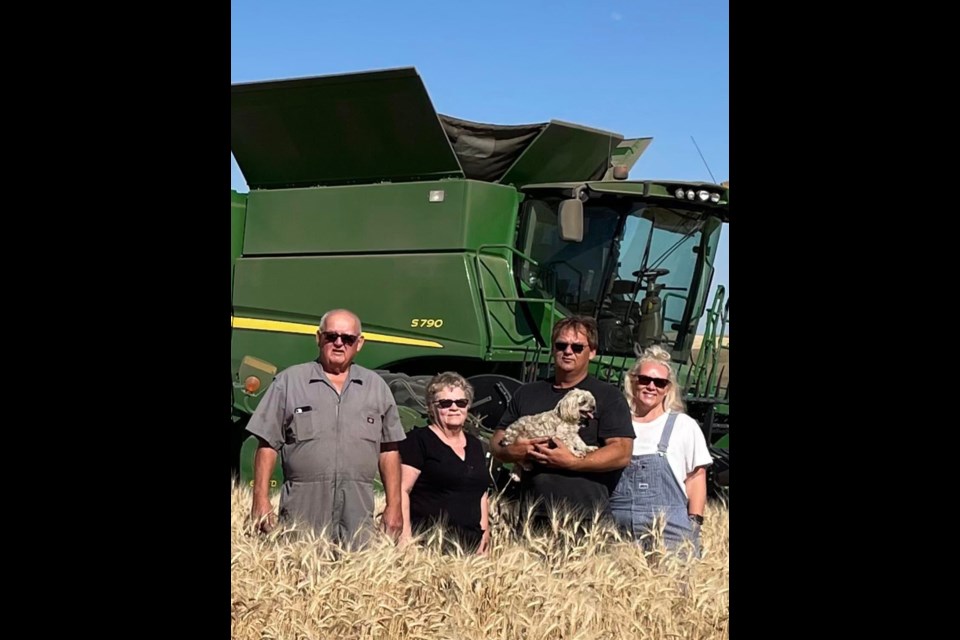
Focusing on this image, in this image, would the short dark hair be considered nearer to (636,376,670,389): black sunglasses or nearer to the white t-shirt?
(636,376,670,389): black sunglasses

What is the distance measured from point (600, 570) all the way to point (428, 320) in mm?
3268

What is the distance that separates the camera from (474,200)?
6973 millimetres

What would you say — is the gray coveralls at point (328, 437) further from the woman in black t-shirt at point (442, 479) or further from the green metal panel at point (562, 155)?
the green metal panel at point (562, 155)

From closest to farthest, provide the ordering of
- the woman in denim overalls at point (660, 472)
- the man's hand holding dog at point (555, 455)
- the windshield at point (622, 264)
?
1. the man's hand holding dog at point (555, 455)
2. the woman in denim overalls at point (660, 472)
3. the windshield at point (622, 264)

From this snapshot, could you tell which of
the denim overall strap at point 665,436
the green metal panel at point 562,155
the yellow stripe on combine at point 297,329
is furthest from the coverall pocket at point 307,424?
the green metal panel at point 562,155

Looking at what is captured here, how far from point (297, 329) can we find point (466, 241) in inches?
57.5

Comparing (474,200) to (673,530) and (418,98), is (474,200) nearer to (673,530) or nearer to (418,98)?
(418,98)

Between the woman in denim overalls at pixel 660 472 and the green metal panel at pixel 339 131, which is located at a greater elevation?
the green metal panel at pixel 339 131

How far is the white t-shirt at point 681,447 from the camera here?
418cm

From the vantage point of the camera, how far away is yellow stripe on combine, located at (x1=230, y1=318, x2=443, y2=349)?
7051 mm

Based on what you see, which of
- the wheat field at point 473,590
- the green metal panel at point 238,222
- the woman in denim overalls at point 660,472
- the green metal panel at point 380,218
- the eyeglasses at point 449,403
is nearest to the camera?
the wheat field at point 473,590

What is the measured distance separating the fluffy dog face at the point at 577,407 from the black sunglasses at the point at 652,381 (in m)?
0.25

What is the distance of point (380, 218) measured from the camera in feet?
23.7
